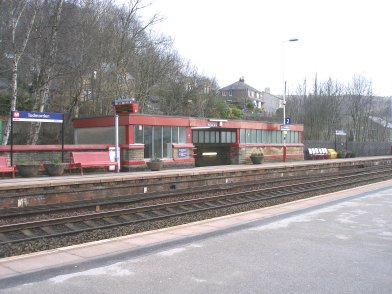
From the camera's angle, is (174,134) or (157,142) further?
(174,134)

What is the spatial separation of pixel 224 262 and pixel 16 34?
19.5 metres

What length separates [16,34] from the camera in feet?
72.4

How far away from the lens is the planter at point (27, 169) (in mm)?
18125

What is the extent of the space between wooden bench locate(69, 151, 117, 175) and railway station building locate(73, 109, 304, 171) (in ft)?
5.12

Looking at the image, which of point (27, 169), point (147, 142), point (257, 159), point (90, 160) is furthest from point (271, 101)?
point (27, 169)

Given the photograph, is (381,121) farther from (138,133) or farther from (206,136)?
(138,133)

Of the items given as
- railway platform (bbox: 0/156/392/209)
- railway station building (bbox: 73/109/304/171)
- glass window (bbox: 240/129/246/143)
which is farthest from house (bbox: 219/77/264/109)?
railway platform (bbox: 0/156/392/209)

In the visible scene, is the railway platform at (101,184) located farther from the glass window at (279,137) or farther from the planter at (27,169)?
the glass window at (279,137)

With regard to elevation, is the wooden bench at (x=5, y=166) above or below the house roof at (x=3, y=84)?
below

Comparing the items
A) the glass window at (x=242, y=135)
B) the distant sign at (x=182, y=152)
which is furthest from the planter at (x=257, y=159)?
the distant sign at (x=182, y=152)

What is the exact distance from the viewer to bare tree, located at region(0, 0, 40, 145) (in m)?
20.4

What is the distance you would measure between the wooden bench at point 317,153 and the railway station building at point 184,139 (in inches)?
215

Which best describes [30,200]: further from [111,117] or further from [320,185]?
[320,185]

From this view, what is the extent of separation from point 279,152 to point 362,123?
3685 cm
